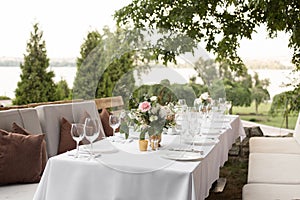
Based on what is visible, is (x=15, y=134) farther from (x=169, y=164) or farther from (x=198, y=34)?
(x=198, y=34)

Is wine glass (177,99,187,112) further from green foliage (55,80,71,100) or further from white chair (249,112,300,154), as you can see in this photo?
green foliage (55,80,71,100)

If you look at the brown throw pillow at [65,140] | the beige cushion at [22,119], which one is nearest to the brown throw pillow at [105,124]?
the brown throw pillow at [65,140]

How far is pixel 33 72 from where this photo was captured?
17.3ft

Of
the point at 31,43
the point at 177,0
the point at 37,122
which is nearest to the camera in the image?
the point at 37,122

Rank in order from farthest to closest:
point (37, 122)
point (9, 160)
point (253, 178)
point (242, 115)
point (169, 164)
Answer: point (242, 115) → point (37, 122) → point (253, 178) → point (9, 160) → point (169, 164)

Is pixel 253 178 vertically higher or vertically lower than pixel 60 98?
lower

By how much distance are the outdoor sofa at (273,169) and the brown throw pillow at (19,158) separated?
1.21 m

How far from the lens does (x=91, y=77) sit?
2.80m

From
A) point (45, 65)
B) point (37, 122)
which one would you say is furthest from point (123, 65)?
point (45, 65)

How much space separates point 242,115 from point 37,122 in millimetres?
3340

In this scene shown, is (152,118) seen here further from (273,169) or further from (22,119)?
(273,169)

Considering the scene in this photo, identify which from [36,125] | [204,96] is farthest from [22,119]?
[204,96]

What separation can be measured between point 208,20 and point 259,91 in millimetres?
1572

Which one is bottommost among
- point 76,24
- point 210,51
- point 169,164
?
point 169,164
